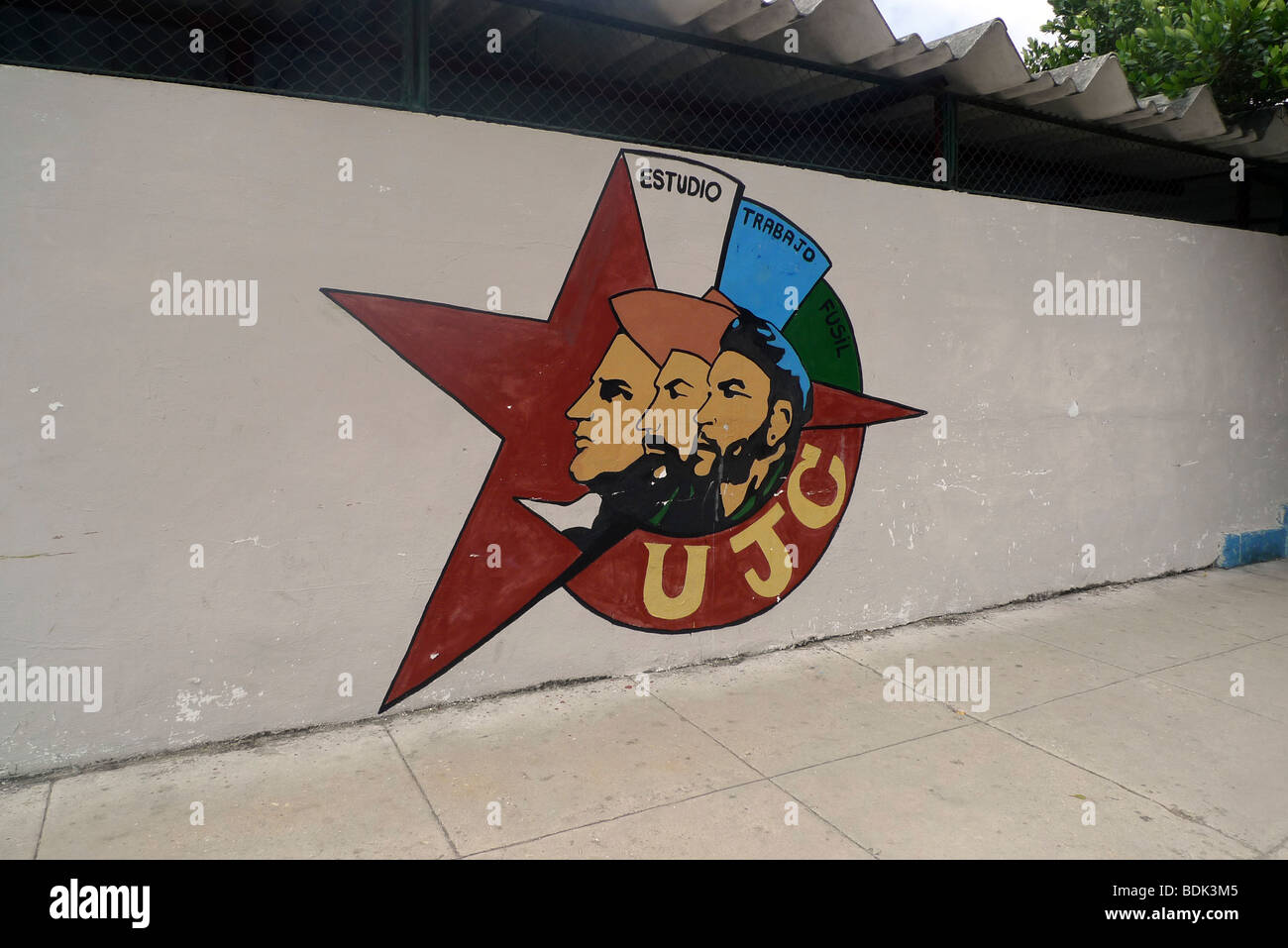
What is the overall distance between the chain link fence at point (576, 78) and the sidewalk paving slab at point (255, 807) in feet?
8.92

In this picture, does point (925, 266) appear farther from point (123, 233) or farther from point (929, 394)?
point (123, 233)

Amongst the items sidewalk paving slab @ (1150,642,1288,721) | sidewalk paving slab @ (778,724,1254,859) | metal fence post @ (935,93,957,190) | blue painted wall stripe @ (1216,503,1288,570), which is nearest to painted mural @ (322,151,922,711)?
metal fence post @ (935,93,957,190)

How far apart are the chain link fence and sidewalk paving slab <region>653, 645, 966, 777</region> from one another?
281 centimetres

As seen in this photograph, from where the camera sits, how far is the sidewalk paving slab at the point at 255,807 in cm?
276

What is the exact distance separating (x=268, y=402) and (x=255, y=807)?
1578 mm

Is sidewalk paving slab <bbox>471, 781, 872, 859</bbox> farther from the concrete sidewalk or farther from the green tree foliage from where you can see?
the green tree foliage

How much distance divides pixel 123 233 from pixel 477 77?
2223 millimetres

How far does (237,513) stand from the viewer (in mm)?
3418

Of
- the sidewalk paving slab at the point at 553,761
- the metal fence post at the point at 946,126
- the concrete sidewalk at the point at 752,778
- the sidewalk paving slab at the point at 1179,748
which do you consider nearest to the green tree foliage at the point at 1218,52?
the metal fence post at the point at 946,126

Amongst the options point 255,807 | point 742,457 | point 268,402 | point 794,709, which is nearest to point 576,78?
point 742,457

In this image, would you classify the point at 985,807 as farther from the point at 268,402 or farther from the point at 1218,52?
the point at 1218,52

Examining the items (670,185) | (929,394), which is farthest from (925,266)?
(670,185)

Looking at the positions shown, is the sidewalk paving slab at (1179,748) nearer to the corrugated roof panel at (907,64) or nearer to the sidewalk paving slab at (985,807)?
the sidewalk paving slab at (985,807)

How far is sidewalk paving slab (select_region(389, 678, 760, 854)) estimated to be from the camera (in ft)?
9.90
